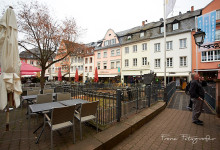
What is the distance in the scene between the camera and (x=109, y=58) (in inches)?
1091

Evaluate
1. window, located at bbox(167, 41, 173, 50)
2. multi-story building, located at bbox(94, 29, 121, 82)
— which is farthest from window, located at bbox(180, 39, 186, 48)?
multi-story building, located at bbox(94, 29, 121, 82)

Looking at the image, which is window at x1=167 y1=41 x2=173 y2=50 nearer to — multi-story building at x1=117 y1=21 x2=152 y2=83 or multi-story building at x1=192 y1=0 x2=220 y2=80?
multi-story building at x1=192 y1=0 x2=220 y2=80

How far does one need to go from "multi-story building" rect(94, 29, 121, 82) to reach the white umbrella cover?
22.6m

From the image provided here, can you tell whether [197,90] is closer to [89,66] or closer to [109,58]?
[109,58]

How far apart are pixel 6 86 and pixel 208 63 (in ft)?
70.8

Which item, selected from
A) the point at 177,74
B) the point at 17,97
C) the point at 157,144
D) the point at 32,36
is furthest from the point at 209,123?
the point at 177,74

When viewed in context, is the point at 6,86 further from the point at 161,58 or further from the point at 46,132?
the point at 161,58

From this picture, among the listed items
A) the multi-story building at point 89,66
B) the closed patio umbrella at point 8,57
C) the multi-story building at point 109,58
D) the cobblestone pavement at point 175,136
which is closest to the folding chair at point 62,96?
the closed patio umbrella at point 8,57

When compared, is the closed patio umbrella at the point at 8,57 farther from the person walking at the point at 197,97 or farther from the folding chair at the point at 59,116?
the person walking at the point at 197,97

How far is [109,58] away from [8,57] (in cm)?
2503

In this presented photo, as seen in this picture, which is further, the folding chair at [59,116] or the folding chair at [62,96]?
the folding chair at [62,96]

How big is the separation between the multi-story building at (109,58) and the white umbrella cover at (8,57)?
22.6 m

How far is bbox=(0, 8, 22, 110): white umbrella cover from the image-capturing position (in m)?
3.07

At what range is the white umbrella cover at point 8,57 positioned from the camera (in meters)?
3.07
